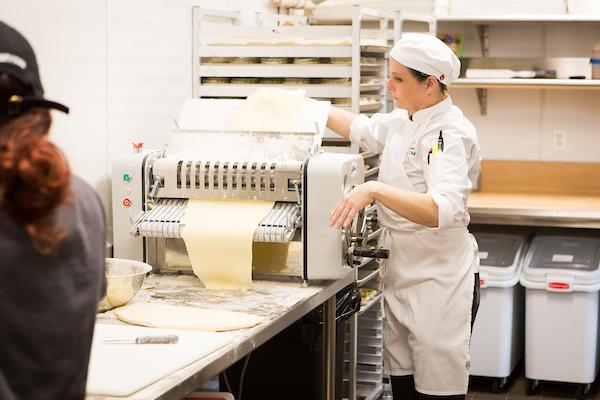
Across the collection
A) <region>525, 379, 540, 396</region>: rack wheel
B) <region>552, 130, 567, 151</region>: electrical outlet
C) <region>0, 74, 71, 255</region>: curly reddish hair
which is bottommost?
<region>525, 379, 540, 396</region>: rack wheel

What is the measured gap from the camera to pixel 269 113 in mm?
3041

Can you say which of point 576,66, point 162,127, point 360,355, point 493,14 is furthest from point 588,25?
point 162,127

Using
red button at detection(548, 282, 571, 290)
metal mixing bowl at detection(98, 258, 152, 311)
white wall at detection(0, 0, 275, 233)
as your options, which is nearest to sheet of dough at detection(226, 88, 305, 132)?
white wall at detection(0, 0, 275, 233)

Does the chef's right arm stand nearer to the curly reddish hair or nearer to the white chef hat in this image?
the white chef hat

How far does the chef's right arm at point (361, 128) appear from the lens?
3.37m

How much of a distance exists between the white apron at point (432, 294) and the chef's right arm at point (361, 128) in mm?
176

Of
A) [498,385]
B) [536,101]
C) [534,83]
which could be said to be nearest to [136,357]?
[498,385]

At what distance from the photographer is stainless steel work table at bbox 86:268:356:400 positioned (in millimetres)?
2008

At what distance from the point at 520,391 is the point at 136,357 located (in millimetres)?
3107

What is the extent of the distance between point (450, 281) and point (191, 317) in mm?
1050

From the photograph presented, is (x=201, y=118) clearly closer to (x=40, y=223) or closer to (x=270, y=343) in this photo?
(x=270, y=343)

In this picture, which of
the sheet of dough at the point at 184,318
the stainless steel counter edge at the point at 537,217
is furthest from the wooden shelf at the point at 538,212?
the sheet of dough at the point at 184,318

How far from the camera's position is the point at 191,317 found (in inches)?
95.2

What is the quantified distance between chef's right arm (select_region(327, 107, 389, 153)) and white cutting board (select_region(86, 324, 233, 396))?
4.27 feet
